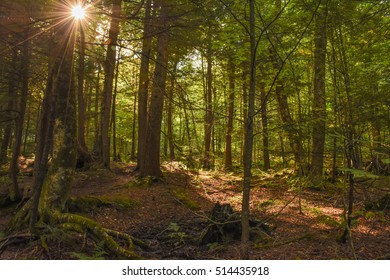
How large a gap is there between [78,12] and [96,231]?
142 inches

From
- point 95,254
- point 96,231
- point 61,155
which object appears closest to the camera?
point 95,254

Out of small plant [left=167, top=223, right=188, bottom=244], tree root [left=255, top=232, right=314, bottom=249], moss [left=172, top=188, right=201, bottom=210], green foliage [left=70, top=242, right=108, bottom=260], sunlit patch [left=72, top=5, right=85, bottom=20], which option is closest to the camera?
sunlit patch [left=72, top=5, right=85, bottom=20]

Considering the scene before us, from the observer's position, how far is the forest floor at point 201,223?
465 centimetres

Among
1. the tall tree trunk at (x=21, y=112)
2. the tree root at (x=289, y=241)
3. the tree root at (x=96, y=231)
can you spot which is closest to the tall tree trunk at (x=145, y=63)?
the tree root at (x=96, y=231)

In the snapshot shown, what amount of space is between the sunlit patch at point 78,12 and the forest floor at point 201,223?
90.4 inches

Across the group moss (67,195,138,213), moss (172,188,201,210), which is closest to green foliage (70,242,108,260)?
moss (67,195,138,213)

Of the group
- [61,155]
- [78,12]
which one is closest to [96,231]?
[61,155]

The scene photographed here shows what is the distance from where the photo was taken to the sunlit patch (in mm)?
3540

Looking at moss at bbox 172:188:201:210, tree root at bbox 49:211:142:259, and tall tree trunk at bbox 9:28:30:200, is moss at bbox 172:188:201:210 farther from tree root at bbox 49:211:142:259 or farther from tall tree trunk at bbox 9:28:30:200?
tall tree trunk at bbox 9:28:30:200

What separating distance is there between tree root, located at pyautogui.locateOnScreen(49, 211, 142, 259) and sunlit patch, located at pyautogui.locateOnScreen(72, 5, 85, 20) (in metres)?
3.52

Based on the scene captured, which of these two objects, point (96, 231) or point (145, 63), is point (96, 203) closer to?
point (96, 231)

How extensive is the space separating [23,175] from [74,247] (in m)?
11.4

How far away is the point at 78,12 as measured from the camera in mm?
3670
